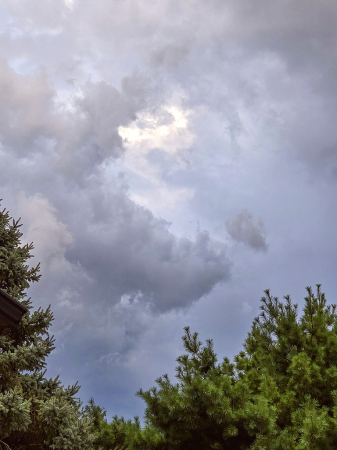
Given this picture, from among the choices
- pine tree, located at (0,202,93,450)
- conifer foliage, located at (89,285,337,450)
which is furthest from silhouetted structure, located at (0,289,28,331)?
conifer foliage, located at (89,285,337,450)

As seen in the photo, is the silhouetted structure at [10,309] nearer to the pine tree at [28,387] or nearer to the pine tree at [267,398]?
the pine tree at [28,387]

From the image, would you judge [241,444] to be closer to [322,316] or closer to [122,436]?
[122,436]

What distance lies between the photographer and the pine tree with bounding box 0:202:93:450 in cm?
752

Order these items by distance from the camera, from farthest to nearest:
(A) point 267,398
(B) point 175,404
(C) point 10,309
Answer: (A) point 267,398 < (B) point 175,404 < (C) point 10,309

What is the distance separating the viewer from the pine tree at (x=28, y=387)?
24.7 feet

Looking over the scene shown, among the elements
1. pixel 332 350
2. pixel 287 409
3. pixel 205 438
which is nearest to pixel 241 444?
pixel 205 438

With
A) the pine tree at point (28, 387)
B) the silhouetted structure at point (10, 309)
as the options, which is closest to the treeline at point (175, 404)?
the pine tree at point (28, 387)

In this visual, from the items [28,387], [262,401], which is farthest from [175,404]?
[28,387]

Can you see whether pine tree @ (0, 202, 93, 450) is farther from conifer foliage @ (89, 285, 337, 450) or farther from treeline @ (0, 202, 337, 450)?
conifer foliage @ (89, 285, 337, 450)

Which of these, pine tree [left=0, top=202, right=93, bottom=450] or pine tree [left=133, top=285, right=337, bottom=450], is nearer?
pine tree [left=0, top=202, right=93, bottom=450]

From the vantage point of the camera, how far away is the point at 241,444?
29.8 ft

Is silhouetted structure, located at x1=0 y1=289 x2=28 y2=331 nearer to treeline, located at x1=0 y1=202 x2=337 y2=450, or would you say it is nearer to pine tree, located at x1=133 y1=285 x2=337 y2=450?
treeline, located at x1=0 y1=202 x2=337 y2=450

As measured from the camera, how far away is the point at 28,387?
8.65m

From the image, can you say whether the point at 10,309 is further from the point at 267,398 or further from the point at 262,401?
the point at 267,398
